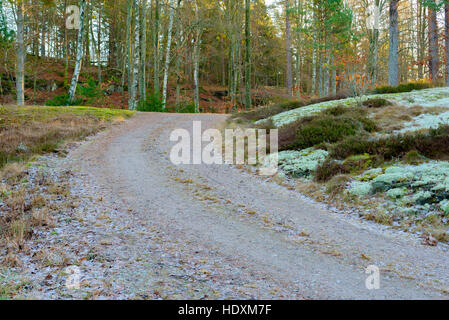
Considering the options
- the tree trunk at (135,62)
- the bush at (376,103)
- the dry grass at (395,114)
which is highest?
the tree trunk at (135,62)

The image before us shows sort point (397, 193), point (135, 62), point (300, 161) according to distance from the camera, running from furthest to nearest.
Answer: point (135, 62), point (300, 161), point (397, 193)

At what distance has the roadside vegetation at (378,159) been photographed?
648 centimetres

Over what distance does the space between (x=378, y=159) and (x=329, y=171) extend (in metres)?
1.29

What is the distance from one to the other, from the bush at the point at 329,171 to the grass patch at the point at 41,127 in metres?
8.91

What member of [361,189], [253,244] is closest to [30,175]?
[253,244]

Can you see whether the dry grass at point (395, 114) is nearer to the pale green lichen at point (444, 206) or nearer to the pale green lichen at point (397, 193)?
the pale green lichen at point (397, 193)

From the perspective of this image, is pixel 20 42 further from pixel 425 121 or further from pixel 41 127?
pixel 425 121

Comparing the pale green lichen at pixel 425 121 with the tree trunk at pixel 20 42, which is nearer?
the pale green lichen at pixel 425 121

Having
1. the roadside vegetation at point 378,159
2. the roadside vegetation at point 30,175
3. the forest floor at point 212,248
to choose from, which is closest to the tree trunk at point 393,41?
the roadside vegetation at point 378,159

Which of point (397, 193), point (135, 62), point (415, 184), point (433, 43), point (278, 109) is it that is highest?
point (433, 43)

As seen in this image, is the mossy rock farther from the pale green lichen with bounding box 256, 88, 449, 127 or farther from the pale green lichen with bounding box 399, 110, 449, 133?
the pale green lichen with bounding box 256, 88, 449, 127

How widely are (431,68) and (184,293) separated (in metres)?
23.3

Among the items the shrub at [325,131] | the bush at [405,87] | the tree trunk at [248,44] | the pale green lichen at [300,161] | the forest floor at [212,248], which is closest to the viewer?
the forest floor at [212,248]

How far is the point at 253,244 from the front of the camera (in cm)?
534
